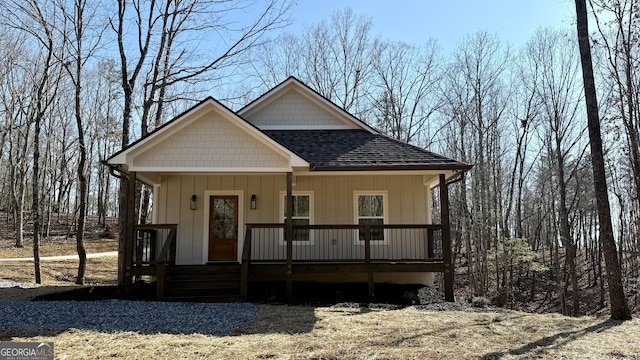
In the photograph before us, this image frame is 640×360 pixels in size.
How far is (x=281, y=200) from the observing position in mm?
11086

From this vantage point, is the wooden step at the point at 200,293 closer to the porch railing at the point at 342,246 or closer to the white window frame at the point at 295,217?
the porch railing at the point at 342,246

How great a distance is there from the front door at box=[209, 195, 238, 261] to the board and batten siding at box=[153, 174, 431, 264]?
0.18 metres

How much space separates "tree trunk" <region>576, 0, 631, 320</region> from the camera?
24.9ft

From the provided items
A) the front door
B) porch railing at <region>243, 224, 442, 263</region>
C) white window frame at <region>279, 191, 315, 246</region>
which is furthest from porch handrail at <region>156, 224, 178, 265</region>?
white window frame at <region>279, 191, 315, 246</region>

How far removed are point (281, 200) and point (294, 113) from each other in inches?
118

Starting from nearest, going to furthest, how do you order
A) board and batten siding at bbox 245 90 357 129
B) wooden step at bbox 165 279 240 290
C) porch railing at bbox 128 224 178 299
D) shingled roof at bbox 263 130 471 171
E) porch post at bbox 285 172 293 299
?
porch railing at bbox 128 224 178 299
porch post at bbox 285 172 293 299
wooden step at bbox 165 279 240 290
shingled roof at bbox 263 130 471 171
board and batten siding at bbox 245 90 357 129

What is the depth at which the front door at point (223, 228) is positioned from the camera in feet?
35.9

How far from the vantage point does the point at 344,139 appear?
38.1 feet

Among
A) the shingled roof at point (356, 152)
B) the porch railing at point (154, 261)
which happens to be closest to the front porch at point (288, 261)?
the porch railing at point (154, 261)

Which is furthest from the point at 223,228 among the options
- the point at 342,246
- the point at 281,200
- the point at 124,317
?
the point at 124,317

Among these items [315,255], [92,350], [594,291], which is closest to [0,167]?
[315,255]

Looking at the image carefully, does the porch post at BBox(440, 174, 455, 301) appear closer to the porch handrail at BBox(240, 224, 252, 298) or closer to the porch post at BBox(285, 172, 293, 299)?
the porch post at BBox(285, 172, 293, 299)

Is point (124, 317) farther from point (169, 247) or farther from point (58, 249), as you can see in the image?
point (58, 249)

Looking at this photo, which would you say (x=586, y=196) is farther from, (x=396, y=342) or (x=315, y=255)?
(x=396, y=342)
